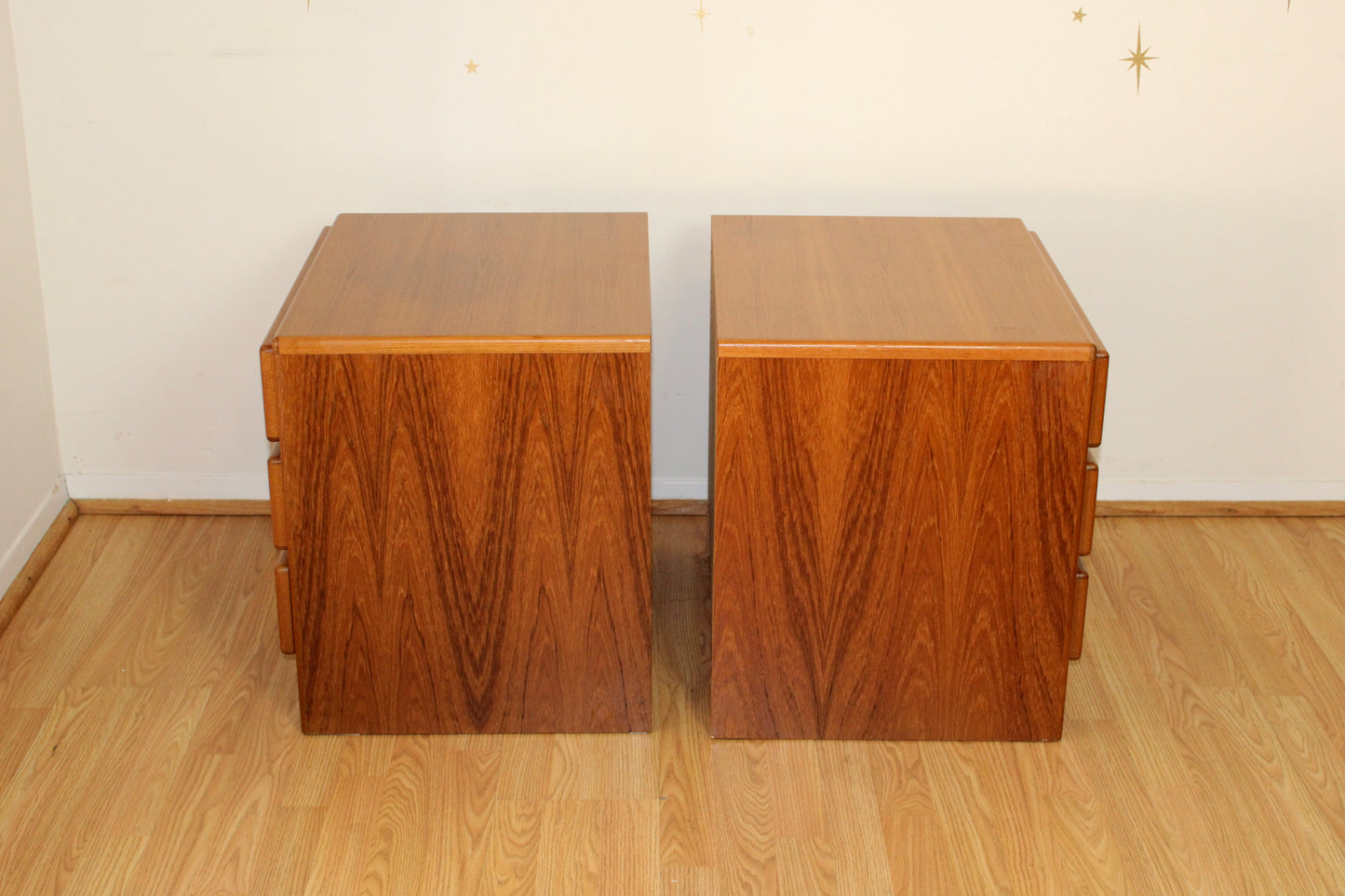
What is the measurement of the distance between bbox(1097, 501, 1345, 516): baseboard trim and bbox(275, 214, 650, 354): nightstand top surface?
0.94 m

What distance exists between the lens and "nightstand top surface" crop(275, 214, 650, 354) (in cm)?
148

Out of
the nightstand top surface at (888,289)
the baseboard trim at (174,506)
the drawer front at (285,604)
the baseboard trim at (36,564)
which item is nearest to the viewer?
the nightstand top surface at (888,289)

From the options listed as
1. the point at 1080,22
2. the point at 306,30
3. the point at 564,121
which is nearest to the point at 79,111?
the point at 306,30

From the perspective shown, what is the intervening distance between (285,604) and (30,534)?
0.63 meters

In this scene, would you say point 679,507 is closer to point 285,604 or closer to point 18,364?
point 285,604

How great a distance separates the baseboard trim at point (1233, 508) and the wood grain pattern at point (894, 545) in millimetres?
628

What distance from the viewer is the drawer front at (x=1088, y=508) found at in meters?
1.54

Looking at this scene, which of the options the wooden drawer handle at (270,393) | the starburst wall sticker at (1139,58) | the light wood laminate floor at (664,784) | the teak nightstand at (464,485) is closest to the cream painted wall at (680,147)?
the starburst wall sticker at (1139,58)

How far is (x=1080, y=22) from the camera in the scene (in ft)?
6.22

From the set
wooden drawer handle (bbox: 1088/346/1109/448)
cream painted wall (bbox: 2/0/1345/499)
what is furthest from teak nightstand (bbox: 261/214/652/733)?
wooden drawer handle (bbox: 1088/346/1109/448)

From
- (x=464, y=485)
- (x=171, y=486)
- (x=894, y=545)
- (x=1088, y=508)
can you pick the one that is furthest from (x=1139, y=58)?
(x=171, y=486)

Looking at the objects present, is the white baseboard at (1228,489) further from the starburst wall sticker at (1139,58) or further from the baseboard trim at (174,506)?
the baseboard trim at (174,506)

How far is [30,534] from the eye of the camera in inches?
79.0

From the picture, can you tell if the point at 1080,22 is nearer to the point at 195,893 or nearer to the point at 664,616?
the point at 664,616
